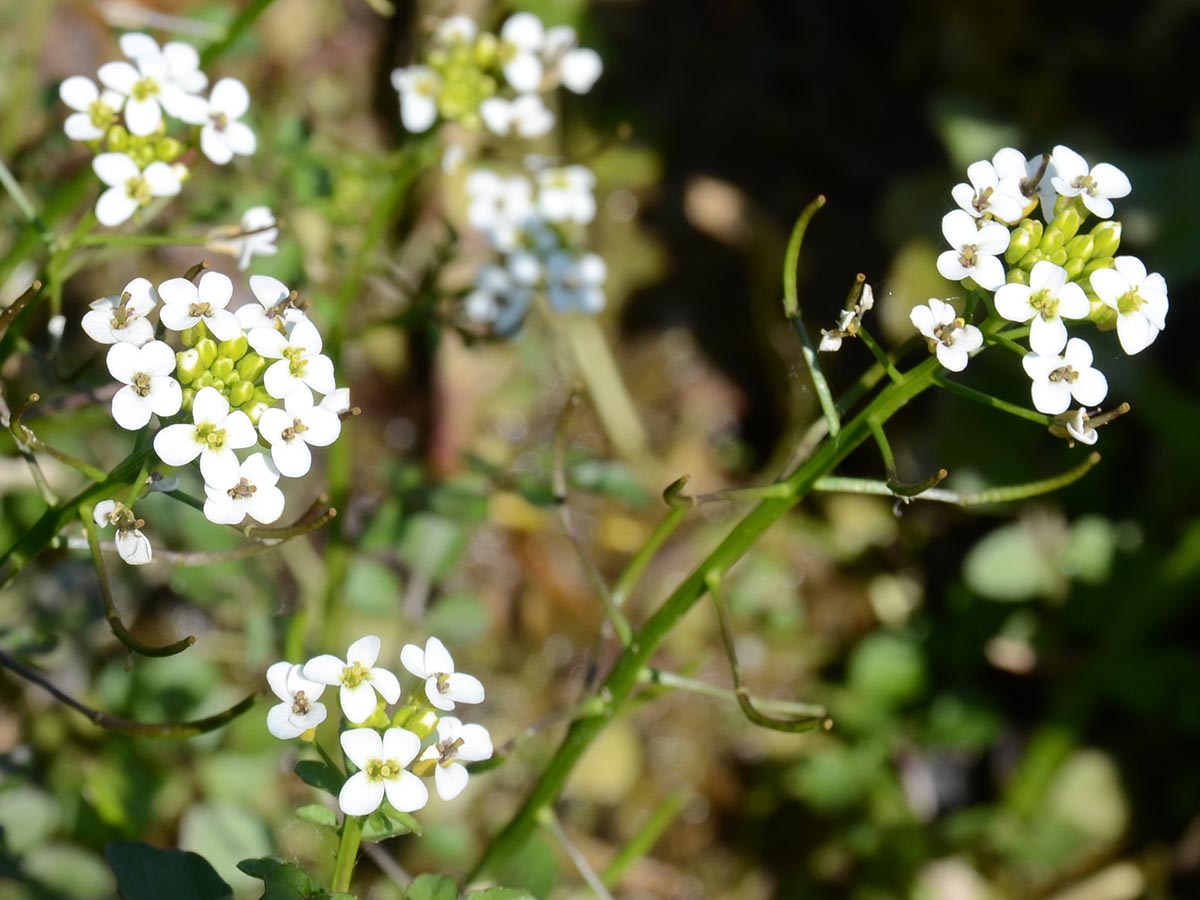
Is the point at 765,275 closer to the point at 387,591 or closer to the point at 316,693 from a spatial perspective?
the point at 387,591

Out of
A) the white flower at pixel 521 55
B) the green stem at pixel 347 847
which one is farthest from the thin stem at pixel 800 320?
the white flower at pixel 521 55

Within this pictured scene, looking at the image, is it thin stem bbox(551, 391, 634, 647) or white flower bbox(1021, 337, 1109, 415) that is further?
thin stem bbox(551, 391, 634, 647)

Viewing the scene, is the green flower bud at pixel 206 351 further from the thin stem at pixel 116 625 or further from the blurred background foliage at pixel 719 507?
the blurred background foliage at pixel 719 507

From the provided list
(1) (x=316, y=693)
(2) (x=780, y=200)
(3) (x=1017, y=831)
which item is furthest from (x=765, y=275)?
(1) (x=316, y=693)

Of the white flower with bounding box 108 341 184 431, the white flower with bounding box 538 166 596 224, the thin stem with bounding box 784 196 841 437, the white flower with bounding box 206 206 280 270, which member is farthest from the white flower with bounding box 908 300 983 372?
the white flower with bounding box 538 166 596 224

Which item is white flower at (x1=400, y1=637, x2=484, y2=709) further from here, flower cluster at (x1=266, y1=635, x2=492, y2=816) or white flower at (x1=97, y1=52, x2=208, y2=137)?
white flower at (x1=97, y1=52, x2=208, y2=137)
